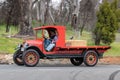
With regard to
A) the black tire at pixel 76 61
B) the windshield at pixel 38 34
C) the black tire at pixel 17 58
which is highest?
the windshield at pixel 38 34

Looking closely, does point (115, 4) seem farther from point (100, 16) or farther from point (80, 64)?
point (80, 64)

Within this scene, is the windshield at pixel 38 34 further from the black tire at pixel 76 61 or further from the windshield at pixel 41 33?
the black tire at pixel 76 61

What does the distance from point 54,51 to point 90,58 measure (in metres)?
2.10

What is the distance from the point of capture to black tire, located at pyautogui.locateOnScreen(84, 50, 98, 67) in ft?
76.2

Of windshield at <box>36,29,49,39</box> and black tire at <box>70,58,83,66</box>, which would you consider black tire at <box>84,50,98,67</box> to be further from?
windshield at <box>36,29,49,39</box>

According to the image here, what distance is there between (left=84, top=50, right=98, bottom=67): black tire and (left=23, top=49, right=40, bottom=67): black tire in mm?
2809

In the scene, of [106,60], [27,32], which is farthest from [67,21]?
[106,60]

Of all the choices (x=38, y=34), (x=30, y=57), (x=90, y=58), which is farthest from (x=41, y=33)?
(x=90, y=58)

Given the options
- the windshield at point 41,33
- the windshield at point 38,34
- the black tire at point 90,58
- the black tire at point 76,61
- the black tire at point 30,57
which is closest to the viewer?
the black tire at point 30,57

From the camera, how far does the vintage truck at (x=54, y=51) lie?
72.3 feet

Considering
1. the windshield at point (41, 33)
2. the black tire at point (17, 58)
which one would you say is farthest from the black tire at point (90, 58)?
the black tire at point (17, 58)

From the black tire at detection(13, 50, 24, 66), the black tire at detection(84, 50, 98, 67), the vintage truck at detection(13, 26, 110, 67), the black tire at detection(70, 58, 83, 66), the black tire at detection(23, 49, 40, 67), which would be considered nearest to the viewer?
the black tire at detection(23, 49, 40, 67)

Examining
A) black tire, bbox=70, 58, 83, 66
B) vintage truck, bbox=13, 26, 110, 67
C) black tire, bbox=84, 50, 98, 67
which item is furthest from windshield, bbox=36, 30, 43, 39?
black tire, bbox=84, 50, 98, 67

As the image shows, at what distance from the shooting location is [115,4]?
117 ft
